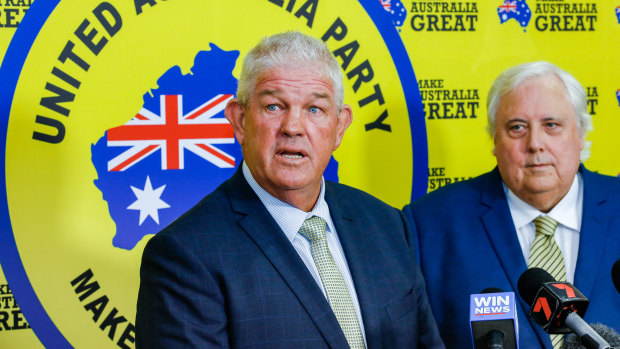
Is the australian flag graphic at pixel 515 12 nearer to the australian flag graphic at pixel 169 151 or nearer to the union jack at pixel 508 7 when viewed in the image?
the union jack at pixel 508 7

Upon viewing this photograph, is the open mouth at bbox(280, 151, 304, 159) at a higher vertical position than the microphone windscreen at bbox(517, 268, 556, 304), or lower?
higher

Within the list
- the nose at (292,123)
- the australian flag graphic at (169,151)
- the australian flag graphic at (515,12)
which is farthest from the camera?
the australian flag graphic at (515,12)

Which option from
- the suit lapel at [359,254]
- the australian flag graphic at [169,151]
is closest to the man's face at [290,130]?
the suit lapel at [359,254]

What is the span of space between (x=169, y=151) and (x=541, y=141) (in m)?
1.35

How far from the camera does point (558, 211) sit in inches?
88.3

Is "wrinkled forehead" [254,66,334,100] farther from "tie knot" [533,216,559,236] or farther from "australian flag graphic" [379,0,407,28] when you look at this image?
"australian flag graphic" [379,0,407,28]

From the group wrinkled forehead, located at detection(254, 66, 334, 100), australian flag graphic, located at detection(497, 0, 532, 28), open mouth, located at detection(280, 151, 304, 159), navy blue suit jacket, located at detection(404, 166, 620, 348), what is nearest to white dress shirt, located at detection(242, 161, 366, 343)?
open mouth, located at detection(280, 151, 304, 159)

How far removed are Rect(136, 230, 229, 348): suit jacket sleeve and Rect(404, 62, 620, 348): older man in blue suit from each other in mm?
950

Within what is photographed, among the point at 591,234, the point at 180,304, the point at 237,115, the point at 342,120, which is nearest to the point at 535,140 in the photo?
the point at 591,234

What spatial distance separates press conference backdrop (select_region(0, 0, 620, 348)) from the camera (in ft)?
7.88

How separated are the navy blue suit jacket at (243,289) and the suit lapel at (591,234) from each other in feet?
2.14

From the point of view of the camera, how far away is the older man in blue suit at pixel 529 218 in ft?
7.11

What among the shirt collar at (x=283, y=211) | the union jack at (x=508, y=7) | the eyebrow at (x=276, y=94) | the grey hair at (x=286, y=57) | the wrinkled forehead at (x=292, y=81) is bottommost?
the shirt collar at (x=283, y=211)

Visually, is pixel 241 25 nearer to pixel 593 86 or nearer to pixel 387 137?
pixel 387 137
